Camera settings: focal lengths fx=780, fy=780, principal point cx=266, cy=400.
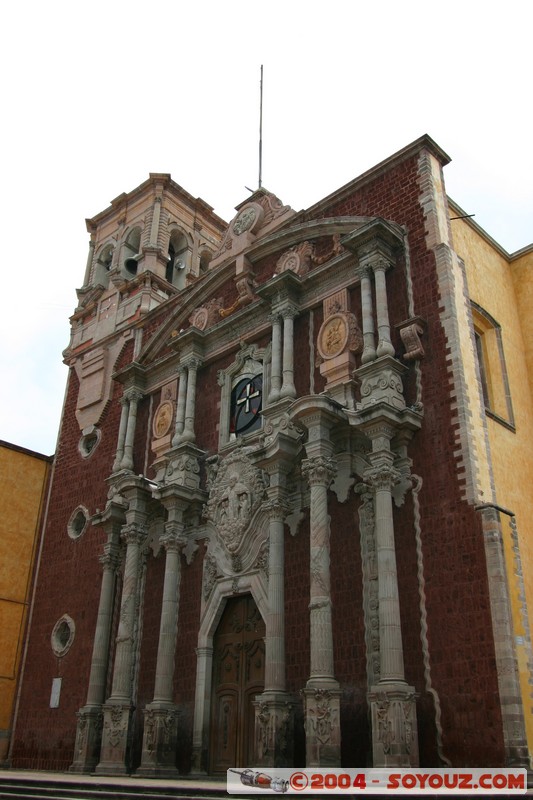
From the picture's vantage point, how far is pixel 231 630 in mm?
14047

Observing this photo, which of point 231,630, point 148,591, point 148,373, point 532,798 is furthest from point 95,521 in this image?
point 532,798

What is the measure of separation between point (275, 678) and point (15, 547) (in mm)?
10685

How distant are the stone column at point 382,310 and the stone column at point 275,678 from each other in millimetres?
3151

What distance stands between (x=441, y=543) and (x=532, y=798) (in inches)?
152

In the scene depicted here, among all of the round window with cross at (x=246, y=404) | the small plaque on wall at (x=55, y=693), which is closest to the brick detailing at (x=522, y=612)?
the round window with cross at (x=246, y=404)

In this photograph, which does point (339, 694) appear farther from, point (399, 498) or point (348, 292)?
point (348, 292)

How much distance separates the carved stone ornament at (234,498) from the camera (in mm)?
14281

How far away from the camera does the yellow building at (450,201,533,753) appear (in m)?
10.8

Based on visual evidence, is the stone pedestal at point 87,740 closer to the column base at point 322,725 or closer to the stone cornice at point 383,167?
the column base at point 322,725

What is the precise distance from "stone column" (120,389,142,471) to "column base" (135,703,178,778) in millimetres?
5806

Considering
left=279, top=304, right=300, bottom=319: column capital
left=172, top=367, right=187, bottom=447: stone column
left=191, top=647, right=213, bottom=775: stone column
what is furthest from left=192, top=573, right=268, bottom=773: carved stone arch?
left=279, top=304, right=300, bottom=319: column capital

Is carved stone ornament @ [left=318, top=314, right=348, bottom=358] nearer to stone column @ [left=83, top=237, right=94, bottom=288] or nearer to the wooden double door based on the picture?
the wooden double door

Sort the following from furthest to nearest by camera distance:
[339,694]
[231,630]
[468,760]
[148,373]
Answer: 1. [148,373]
2. [231,630]
3. [339,694]
4. [468,760]

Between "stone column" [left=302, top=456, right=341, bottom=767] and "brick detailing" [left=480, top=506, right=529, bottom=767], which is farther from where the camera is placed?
"stone column" [left=302, top=456, right=341, bottom=767]
